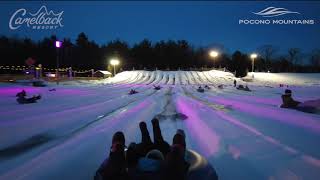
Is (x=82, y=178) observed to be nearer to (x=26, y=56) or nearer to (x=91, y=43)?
(x=26, y=56)

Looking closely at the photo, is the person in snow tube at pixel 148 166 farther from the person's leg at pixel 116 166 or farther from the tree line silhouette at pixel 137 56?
the tree line silhouette at pixel 137 56

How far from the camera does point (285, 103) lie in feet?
42.5

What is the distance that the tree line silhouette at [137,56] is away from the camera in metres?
71.4

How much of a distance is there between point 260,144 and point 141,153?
3326mm

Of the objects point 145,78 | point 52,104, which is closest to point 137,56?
point 145,78

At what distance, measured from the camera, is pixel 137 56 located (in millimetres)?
87250

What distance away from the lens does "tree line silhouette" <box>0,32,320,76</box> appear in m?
71.4

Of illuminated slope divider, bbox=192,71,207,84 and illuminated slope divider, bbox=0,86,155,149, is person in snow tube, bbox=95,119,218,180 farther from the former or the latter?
illuminated slope divider, bbox=192,71,207,84

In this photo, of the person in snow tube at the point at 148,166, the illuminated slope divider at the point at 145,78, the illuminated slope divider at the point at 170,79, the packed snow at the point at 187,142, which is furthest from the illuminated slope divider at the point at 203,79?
the person in snow tube at the point at 148,166

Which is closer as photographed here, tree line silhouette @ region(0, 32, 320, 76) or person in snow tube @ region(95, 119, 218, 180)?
person in snow tube @ region(95, 119, 218, 180)

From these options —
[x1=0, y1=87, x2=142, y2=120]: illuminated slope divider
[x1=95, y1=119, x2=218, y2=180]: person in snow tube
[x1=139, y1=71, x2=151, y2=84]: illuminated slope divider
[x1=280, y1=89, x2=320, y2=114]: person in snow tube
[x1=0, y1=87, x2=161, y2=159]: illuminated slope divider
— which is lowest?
[x1=0, y1=87, x2=161, y2=159]: illuminated slope divider

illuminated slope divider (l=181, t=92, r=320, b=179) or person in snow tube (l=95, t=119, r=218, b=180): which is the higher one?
person in snow tube (l=95, t=119, r=218, b=180)

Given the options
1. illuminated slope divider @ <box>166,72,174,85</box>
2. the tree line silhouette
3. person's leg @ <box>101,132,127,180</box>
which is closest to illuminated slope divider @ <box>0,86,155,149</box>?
person's leg @ <box>101,132,127,180</box>

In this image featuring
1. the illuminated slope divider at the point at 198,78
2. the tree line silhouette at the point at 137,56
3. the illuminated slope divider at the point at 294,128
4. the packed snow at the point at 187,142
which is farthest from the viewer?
the tree line silhouette at the point at 137,56
